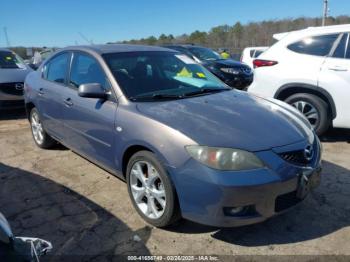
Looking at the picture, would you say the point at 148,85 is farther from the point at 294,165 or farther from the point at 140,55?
the point at 294,165

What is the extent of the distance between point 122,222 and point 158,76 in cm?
160

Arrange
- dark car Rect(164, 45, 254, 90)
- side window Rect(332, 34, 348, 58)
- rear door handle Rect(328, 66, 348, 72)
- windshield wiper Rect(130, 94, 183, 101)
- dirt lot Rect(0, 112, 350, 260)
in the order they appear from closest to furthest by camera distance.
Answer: dirt lot Rect(0, 112, 350, 260) < windshield wiper Rect(130, 94, 183, 101) < rear door handle Rect(328, 66, 348, 72) < side window Rect(332, 34, 348, 58) < dark car Rect(164, 45, 254, 90)

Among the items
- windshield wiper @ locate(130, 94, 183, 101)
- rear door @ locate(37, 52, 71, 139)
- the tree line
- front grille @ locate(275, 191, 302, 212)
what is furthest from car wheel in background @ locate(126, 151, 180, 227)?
the tree line

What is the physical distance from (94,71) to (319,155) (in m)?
2.49

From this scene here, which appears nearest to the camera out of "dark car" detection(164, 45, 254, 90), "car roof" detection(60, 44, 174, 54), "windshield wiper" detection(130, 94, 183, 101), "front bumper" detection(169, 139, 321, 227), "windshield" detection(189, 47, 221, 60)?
"front bumper" detection(169, 139, 321, 227)

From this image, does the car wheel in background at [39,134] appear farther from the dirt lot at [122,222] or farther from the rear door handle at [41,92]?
the dirt lot at [122,222]

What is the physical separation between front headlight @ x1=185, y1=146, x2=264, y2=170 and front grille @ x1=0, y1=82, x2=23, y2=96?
6.53m

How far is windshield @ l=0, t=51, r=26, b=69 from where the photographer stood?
878 centimetres

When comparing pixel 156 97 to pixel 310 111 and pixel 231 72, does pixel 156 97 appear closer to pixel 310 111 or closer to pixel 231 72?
pixel 310 111

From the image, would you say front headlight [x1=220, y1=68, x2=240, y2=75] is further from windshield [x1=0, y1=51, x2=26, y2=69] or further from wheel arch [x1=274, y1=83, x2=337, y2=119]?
windshield [x1=0, y1=51, x2=26, y2=69]

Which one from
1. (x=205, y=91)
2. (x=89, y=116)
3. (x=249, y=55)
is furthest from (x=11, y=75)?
(x=249, y=55)

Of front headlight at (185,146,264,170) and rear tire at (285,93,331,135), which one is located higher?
front headlight at (185,146,264,170)

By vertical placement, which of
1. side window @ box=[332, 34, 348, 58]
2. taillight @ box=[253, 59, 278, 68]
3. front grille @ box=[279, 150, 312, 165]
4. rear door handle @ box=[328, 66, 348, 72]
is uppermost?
side window @ box=[332, 34, 348, 58]

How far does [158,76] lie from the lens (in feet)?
12.7
